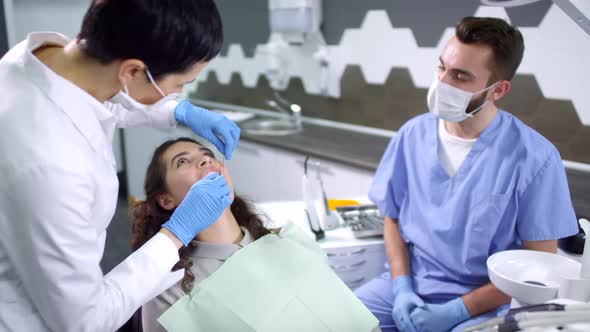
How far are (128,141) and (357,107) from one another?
223cm

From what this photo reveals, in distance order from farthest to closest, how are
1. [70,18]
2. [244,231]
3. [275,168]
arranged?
[70,18] < [275,168] < [244,231]

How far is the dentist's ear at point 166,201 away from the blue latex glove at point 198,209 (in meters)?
0.33

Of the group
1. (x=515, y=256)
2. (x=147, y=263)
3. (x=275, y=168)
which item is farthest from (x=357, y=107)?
(x=147, y=263)

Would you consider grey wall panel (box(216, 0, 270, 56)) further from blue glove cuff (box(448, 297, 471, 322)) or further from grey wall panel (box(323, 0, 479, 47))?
blue glove cuff (box(448, 297, 471, 322))

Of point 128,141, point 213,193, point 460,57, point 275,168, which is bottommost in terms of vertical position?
point 128,141

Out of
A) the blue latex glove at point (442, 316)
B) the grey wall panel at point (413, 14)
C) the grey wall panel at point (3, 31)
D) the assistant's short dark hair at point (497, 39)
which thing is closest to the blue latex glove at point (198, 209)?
the blue latex glove at point (442, 316)

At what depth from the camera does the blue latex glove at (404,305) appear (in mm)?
1692

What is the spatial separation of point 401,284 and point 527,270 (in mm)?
572

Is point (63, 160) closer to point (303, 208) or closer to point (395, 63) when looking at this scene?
point (303, 208)

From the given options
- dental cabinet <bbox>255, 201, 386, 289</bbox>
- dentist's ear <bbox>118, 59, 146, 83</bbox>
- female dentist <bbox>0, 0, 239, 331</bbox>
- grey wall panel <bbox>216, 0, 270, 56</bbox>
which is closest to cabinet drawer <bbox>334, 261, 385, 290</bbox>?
dental cabinet <bbox>255, 201, 386, 289</bbox>

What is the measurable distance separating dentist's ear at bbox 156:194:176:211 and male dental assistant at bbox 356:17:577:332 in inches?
31.4

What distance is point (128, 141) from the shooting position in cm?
447

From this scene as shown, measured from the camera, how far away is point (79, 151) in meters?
1.03

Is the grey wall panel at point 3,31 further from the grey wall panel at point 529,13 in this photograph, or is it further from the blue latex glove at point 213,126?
the grey wall panel at point 529,13
